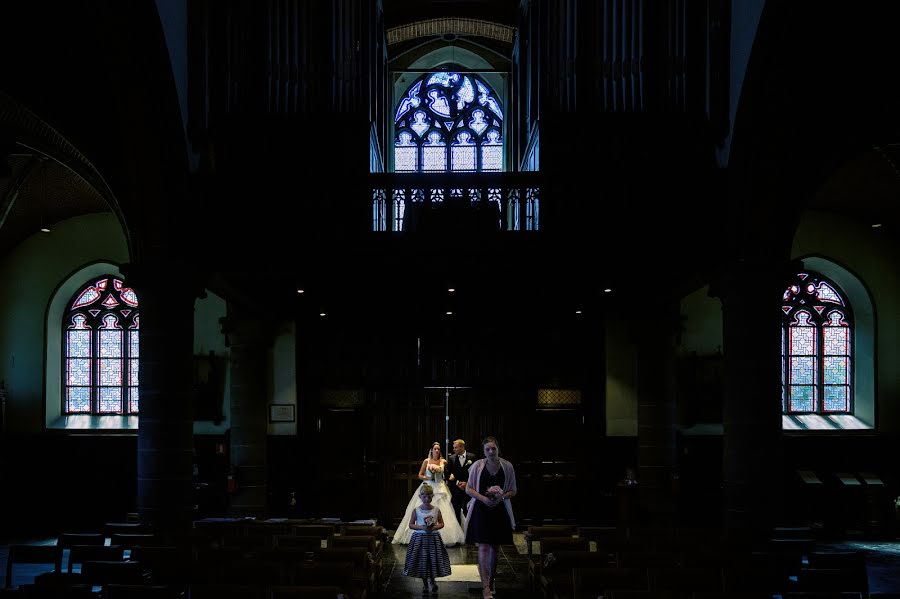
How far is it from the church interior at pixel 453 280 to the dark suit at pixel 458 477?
121 cm

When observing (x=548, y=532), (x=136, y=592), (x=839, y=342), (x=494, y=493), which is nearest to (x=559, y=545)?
(x=548, y=532)

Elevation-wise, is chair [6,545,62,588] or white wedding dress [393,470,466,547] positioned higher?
chair [6,545,62,588]

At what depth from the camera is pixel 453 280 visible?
1536cm

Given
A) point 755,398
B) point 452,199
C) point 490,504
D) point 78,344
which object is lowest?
point 490,504

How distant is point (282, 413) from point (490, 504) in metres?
9.62

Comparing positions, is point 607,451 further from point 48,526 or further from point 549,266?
point 48,526

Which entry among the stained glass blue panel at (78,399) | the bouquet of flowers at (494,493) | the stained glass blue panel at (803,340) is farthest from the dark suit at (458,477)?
the stained glass blue panel at (78,399)

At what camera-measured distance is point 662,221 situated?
13609 millimetres

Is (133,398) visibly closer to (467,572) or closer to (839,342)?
(467,572)

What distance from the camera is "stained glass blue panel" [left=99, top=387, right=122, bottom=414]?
67.6 ft

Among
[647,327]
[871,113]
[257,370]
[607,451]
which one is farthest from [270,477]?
[871,113]

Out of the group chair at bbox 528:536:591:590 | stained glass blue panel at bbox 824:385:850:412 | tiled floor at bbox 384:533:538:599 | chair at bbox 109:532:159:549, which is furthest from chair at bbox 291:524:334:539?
stained glass blue panel at bbox 824:385:850:412

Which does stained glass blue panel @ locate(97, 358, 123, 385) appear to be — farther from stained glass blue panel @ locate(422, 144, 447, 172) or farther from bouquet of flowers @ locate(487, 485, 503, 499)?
bouquet of flowers @ locate(487, 485, 503, 499)

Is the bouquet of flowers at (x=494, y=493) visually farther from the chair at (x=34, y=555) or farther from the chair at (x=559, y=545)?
the chair at (x=34, y=555)
